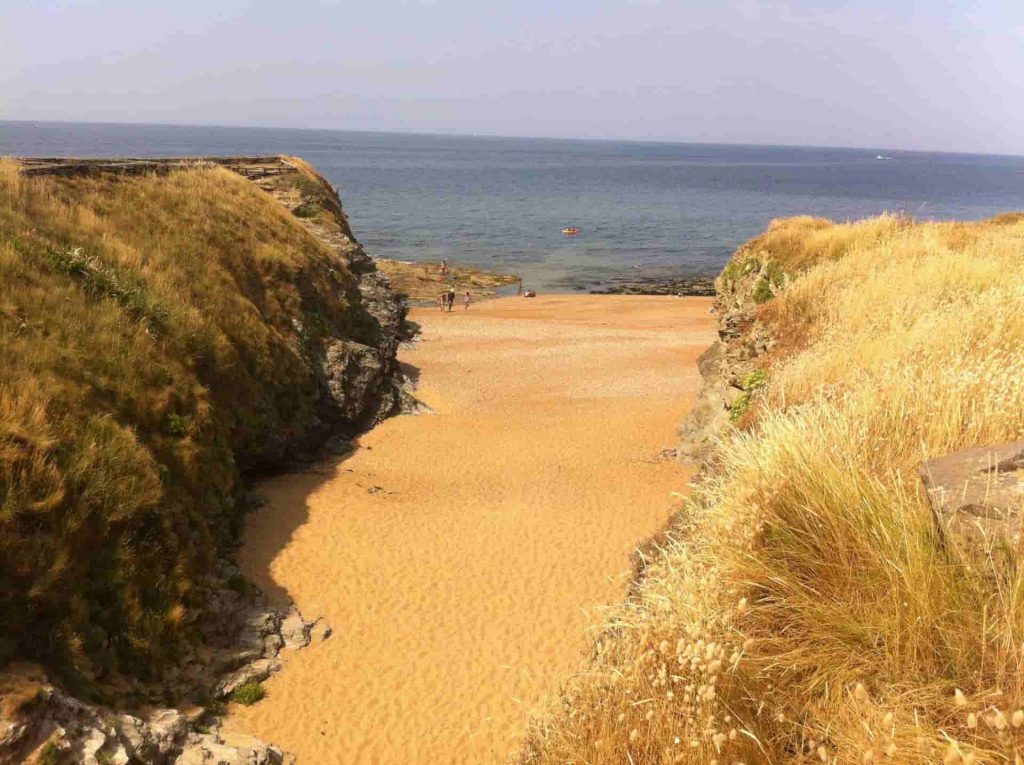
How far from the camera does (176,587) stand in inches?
426

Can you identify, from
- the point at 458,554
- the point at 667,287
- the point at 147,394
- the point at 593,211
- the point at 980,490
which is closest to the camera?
the point at 980,490

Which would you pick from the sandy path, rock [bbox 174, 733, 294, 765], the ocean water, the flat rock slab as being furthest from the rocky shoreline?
the flat rock slab

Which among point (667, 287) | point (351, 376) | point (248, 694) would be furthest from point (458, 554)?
point (667, 287)

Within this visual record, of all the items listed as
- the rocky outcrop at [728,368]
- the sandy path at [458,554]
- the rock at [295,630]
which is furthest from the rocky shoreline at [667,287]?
the rock at [295,630]

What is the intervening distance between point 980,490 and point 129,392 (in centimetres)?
1316

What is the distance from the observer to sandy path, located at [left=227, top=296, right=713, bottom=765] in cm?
1022

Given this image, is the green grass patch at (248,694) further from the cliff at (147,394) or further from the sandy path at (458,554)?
the cliff at (147,394)

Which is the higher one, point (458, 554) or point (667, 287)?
point (667, 287)

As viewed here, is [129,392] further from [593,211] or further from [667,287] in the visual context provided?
[593,211]

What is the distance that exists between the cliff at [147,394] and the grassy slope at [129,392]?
1.4 inches

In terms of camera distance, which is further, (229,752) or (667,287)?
(667,287)

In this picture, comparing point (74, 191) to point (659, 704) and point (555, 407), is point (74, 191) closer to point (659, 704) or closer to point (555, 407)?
point (555, 407)

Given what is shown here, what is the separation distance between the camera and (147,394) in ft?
43.5

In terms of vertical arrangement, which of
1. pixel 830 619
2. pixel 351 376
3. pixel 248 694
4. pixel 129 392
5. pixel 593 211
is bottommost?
A: pixel 248 694
